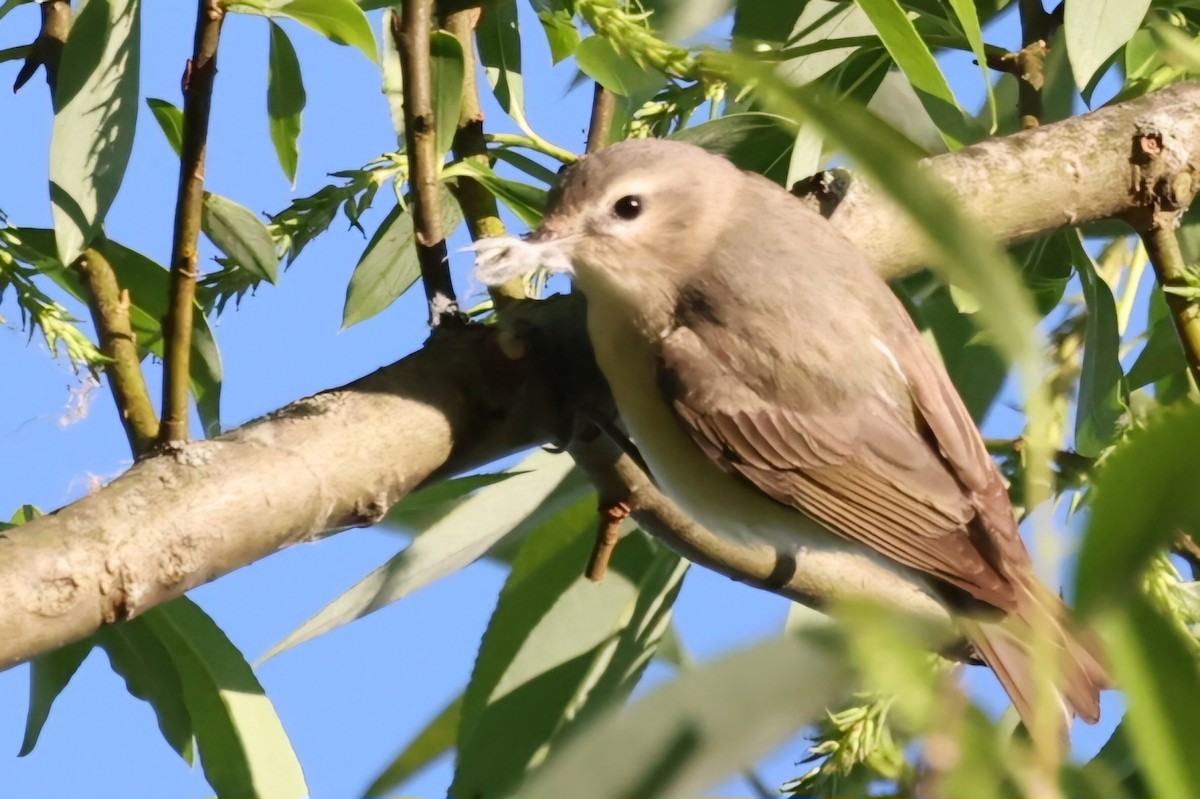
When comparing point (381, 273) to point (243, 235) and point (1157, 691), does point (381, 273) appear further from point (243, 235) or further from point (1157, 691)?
point (1157, 691)

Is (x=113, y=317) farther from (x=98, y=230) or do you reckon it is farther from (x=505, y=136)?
(x=505, y=136)

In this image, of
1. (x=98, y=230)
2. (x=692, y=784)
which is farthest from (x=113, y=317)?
(x=692, y=784)

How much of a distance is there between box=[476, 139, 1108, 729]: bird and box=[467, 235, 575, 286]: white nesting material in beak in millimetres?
99

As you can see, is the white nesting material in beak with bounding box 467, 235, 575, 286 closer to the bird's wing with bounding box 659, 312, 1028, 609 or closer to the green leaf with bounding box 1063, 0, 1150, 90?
the bird's wing with bounding box 659, 312, 1028, 609

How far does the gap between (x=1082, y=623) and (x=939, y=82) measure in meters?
0.75

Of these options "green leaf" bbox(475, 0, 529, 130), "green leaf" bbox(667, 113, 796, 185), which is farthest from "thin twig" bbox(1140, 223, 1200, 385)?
"green leaf" bbox(475, 0, 529, 130)

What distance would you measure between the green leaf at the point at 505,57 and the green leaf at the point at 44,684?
573 mm

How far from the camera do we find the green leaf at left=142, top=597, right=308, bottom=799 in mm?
982

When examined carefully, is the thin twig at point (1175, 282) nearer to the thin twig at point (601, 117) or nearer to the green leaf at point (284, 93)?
the thin twig at point (601, 117)

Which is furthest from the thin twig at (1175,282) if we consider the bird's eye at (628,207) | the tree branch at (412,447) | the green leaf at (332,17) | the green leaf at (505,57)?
the green leaf at (332,17)

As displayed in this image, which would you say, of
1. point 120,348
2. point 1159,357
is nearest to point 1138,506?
point 120,348

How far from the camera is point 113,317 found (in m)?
0.96

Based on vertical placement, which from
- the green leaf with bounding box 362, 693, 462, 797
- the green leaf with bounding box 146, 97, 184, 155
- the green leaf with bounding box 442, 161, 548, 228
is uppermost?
the green leaf with bounding box 146, 97, 184, 155

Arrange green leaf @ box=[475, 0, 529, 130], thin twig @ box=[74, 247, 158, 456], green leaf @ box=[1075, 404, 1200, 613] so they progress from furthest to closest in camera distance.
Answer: green leaf @ box=[475, 0, 529, 130] → thin twig @ box=[74, 247, 158, 456] → green leaf @ box=[1075, 404, 1200, 613]
